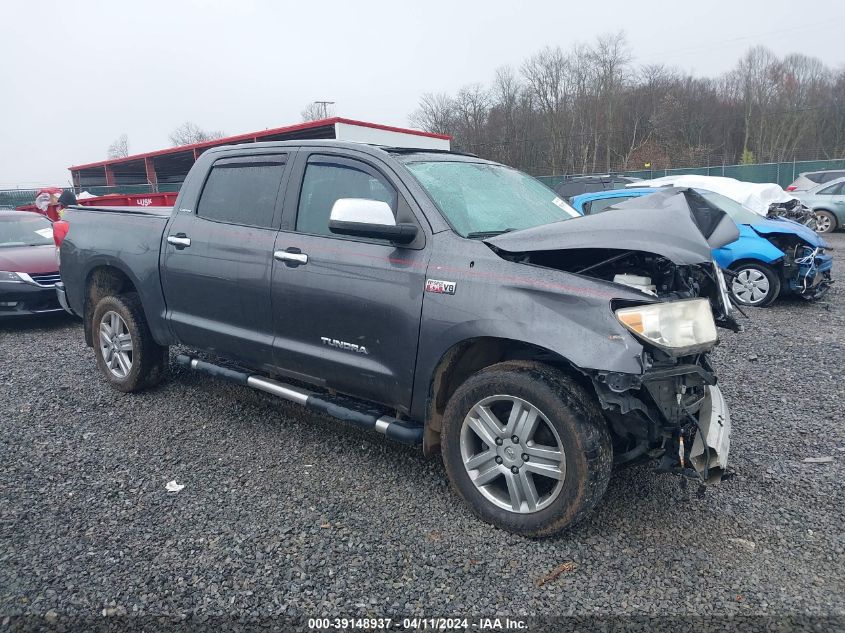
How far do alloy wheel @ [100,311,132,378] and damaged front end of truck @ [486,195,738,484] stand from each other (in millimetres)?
3450

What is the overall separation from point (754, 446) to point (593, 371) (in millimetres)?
2010

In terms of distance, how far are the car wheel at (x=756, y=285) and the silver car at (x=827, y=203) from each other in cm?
1007

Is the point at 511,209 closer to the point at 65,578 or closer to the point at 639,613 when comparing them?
the point at 639,613

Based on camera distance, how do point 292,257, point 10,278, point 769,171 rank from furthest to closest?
point 769,171, point 10,278, point 292,257

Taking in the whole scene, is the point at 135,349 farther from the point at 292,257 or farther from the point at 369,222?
the point at 369,222

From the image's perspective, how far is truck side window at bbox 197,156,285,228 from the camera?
152 inches

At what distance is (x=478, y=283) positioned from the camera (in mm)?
2869

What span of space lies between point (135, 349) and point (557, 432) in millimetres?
3590

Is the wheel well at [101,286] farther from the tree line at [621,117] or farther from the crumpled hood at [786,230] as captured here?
the tree line at [621,117]

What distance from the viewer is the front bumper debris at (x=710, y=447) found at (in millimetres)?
2664

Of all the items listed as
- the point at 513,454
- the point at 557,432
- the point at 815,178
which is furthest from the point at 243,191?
the point at 815,178

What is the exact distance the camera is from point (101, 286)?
4.99 metres

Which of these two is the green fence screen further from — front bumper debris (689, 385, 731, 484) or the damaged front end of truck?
front bumper debris (689, 385, 731, 484)

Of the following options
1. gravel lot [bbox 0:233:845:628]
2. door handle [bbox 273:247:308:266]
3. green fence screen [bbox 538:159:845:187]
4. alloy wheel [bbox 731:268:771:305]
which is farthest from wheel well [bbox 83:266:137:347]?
green fence screen [bbox 538:159:845:187]
